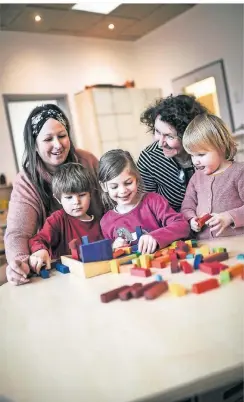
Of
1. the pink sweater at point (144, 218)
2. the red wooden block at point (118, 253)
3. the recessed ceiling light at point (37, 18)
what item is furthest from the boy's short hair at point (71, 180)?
the recessed ceiling light at point (37, 18)

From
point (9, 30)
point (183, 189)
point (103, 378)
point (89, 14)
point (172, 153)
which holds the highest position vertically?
point (89, 14)

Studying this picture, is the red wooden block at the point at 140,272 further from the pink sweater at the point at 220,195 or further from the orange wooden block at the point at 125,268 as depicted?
the pink sweater at the point at 220,195

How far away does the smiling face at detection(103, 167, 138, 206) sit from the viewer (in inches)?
35.9

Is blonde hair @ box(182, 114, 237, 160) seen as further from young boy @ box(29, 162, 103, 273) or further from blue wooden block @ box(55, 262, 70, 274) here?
blue wooden block @ box(55, 262, 70, 274)

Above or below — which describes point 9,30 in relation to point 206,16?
below

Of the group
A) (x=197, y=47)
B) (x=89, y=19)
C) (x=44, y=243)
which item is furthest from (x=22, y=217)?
(x=197, y=47)

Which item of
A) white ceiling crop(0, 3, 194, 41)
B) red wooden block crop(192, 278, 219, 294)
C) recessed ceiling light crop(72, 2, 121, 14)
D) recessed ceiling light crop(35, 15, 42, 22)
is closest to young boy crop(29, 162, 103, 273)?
red wooden block crop(192, 278, 219, 294)

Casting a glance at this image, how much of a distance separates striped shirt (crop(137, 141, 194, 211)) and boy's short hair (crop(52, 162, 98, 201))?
0.28 m

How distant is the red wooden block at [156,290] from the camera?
0.53 m

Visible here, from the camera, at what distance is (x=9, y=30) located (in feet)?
4.68

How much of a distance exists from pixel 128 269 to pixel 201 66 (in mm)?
2104

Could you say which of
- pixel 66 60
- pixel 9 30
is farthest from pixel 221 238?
pixel 66 60

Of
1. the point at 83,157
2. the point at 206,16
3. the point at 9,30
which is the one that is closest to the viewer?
the point at 83,157

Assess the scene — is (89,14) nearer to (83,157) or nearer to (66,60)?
(66,60)
